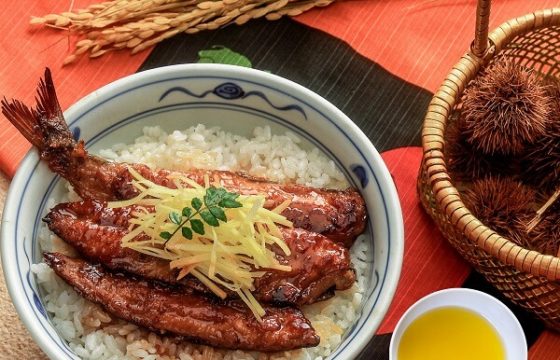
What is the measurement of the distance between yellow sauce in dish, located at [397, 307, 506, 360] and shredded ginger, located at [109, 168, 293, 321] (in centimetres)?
52

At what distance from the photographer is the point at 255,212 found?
2311 mm

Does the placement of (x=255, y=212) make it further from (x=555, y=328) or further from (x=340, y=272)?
(x=555, y=328)

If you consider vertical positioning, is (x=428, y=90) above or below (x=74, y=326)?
above

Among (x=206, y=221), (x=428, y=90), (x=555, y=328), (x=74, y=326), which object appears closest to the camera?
(x=206, y=221)

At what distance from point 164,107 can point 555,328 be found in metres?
1.46

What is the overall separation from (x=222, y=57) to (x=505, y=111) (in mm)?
1077

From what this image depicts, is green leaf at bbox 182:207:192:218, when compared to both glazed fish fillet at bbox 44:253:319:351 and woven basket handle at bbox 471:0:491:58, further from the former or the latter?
woven basket handle at bbox 471:0:491:58

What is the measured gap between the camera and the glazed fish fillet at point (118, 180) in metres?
2.44

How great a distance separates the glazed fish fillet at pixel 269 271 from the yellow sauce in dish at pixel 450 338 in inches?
12.6

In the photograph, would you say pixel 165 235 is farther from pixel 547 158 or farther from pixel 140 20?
pixel 547 158

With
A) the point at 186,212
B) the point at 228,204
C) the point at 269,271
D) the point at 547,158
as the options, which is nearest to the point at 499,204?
the point at 547,158

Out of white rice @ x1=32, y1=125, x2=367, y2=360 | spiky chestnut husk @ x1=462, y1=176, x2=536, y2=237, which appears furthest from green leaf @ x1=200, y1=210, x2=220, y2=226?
spiky chestnut husk @ x1=462, y1=176, x2=536, y2=237

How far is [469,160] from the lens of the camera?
272cm

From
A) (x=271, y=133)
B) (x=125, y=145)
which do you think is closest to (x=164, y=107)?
(x=125, y=145)
